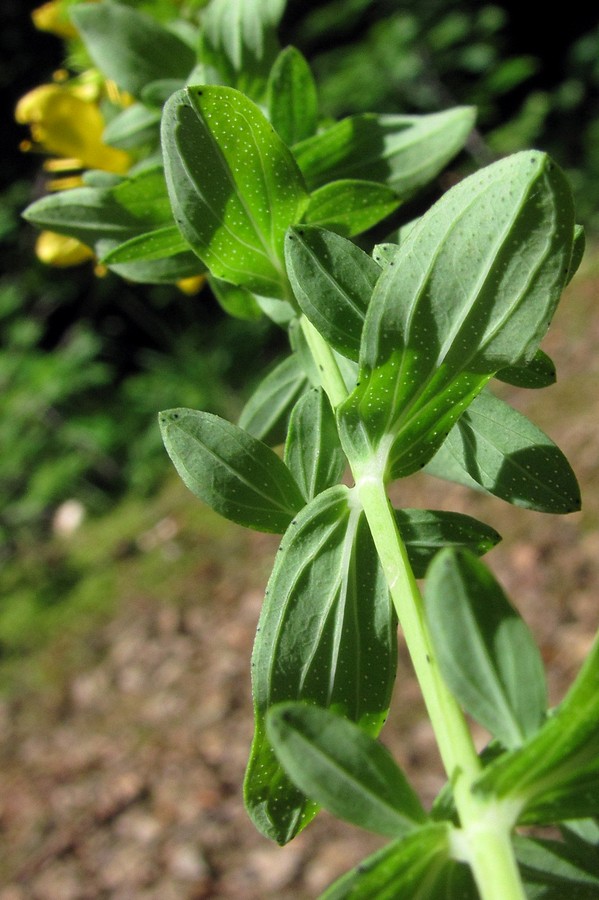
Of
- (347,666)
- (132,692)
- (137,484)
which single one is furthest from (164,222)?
(137,484)

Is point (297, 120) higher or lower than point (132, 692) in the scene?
higher

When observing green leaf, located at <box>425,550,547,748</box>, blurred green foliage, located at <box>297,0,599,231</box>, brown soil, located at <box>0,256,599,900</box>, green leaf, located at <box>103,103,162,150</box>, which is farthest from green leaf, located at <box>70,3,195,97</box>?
blurred green foliage, located at <box>297,0,599,231</box>

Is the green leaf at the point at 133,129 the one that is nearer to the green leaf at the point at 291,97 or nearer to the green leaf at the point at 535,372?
the green leaf at the point at 291,97

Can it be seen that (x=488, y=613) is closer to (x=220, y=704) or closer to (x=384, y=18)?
(x=220, y=704)

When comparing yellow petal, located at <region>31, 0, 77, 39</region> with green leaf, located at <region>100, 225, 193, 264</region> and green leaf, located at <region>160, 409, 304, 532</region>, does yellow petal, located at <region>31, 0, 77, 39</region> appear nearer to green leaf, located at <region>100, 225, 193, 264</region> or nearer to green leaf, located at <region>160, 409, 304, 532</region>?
green leaf, located at <region>100, 225, 193, 264</region>

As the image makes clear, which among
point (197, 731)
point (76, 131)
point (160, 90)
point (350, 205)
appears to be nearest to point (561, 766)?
point (350, 205)

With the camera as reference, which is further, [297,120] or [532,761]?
[297,120]
